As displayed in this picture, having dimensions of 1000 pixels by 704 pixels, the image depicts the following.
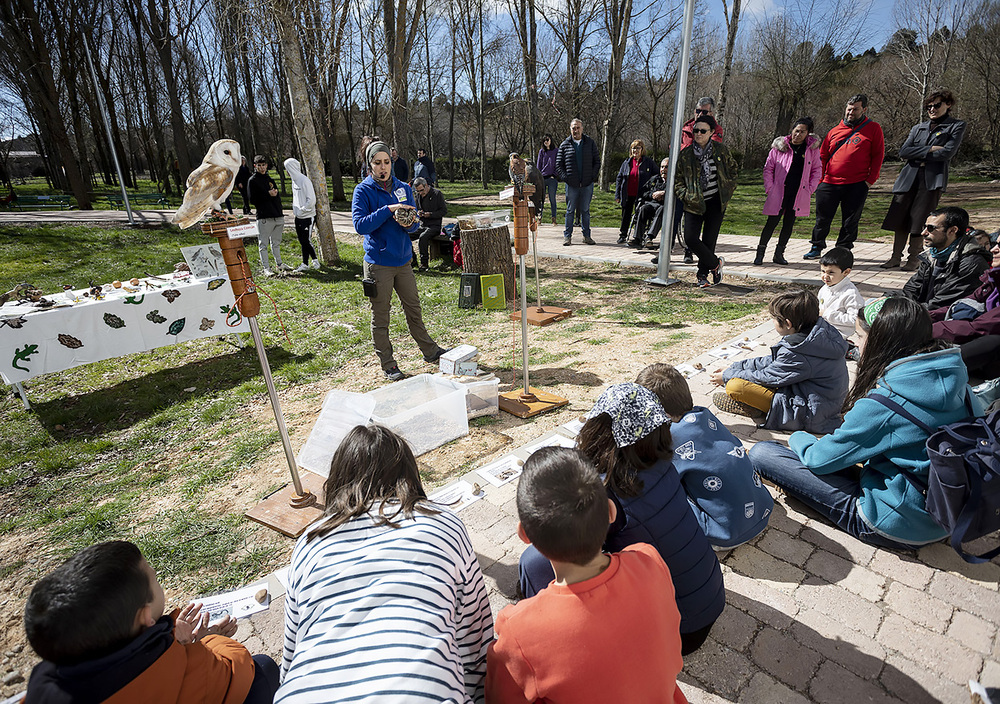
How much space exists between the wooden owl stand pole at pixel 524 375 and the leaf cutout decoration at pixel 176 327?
3.54m

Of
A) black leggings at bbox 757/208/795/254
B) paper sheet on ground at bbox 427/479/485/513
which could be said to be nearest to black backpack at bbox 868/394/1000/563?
paper sheet on ground at bbox 427/479/485/513

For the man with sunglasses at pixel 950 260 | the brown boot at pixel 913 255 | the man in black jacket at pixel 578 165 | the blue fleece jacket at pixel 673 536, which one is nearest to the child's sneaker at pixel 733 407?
the blue fleece jacket at pixel 673 536

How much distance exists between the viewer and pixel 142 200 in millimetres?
21281

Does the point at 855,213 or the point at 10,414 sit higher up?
the point at 855,213

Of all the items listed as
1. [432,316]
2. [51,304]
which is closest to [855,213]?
[432,316]

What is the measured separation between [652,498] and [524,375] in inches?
92.6

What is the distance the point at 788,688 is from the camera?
72.1 inches

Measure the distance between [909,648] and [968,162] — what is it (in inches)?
999

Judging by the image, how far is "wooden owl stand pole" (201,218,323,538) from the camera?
2.45 metres

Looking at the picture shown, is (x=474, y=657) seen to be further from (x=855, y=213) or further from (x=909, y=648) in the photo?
(x=855, y=213)

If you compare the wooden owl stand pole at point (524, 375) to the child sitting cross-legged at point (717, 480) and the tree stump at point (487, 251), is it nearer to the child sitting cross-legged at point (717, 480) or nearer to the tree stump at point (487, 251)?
the child sitting cross-legged at point (717, 480)

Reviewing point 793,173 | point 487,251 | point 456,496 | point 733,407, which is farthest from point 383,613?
point 793,173

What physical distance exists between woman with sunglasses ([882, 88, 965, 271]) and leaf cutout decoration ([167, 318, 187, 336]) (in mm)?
8464

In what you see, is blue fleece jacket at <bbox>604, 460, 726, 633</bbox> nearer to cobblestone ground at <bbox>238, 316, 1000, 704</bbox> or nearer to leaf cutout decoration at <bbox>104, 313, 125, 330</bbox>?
cobblestone ground at <bbox>238, 316, 1000, 704</bbox>
